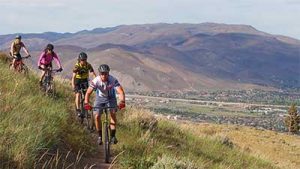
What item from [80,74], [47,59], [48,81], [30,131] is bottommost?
[30,131]

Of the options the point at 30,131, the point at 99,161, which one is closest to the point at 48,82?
the point at 99,161

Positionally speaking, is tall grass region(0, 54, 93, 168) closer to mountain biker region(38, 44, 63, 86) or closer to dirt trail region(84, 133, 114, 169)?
dirt trail region(84, 133, 114, 169)

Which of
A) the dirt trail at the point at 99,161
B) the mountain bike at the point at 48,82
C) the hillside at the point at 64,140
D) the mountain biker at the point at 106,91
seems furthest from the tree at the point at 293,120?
the mountain biker at the point at 106,91

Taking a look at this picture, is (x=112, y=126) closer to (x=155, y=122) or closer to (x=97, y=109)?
(x=97, y=109)

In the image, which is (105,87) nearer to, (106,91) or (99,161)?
(106,91)

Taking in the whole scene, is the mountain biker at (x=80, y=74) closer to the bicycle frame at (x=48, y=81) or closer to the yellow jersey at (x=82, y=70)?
the yellow jersey at (x=82, y=70)

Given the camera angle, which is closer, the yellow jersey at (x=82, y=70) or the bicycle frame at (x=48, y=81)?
the yellow jersey at (x=82, y=70)

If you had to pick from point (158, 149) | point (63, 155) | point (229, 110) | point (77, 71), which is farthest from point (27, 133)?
point (229, 110)

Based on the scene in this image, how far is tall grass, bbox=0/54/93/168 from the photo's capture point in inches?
284

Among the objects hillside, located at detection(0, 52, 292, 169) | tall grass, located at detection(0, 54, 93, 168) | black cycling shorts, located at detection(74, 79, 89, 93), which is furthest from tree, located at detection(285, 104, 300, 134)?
tall grass, located at detection(0, 54, 93, 168)

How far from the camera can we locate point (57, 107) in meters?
11.9

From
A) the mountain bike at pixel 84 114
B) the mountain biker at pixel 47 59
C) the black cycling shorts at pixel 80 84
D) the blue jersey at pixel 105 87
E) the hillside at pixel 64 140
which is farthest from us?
the mountain biker at pixel 47 59

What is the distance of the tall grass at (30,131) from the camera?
284 inches

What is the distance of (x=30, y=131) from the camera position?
8.05 m
